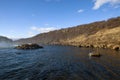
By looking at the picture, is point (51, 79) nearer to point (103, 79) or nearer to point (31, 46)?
point (103, 79)

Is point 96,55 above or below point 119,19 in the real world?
below

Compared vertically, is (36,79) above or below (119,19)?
below

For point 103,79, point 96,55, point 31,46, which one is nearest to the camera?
point 103,79

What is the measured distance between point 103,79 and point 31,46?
74975 millimetres

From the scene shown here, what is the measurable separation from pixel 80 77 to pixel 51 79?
195 inches

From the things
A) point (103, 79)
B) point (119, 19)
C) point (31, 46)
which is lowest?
point (103, 79)

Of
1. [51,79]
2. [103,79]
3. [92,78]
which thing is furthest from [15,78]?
[103,79]

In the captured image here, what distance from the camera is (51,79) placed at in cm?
2334

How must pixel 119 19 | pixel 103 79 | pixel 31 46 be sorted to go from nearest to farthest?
pixel 103 79, pixel 31 46, pixel 119 19

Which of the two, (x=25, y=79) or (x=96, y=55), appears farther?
(x=96, y=55)

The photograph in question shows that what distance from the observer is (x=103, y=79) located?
75.7 ft

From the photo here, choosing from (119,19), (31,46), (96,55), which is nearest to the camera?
(96,55)

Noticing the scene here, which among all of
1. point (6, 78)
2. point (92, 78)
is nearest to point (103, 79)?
point (92, 78)

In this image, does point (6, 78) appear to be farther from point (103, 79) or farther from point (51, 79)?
point (103, 79)
